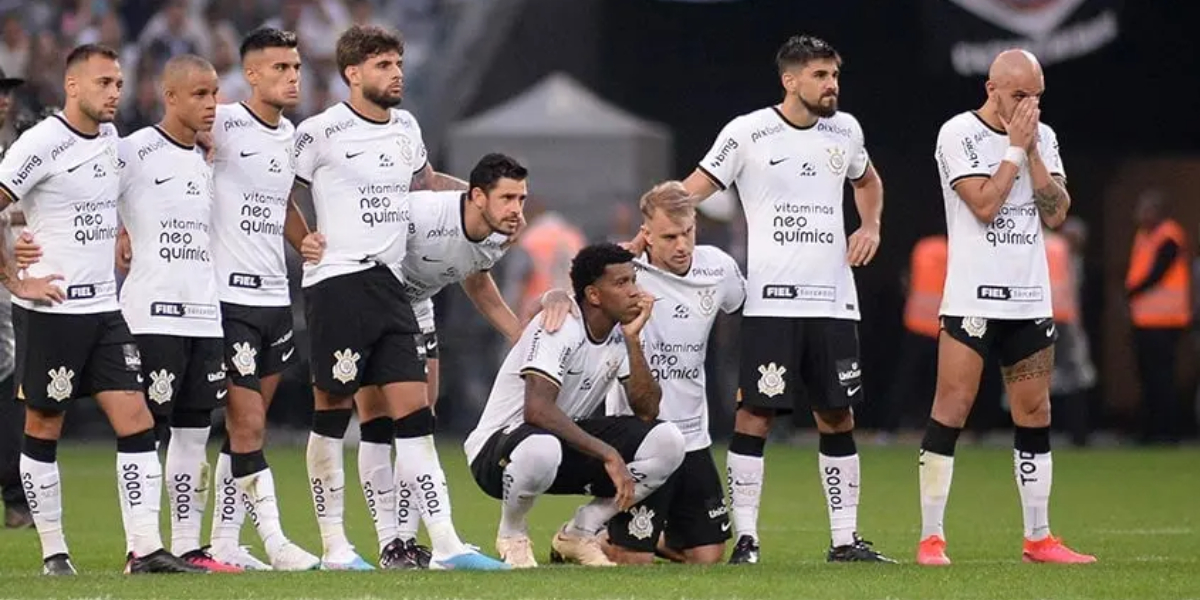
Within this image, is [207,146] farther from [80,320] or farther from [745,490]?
[745,490]

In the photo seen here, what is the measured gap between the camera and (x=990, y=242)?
38.4 feet

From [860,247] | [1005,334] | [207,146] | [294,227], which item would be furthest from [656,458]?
[207,146]

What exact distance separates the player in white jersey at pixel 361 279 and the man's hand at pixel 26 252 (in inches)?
50.5

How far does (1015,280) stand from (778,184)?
1.17 metres

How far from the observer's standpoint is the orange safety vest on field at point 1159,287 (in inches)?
851

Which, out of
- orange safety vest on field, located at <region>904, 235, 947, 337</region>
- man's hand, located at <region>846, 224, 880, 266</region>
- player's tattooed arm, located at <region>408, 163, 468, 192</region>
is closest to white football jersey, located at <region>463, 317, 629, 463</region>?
player's tattooed arm, located at <region>408, 163, 468, 192</region>

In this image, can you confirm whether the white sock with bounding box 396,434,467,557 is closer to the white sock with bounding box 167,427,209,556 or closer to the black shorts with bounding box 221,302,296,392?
the black shorts with bounding box 221,302,296,392

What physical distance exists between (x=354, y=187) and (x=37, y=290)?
1.53 metres

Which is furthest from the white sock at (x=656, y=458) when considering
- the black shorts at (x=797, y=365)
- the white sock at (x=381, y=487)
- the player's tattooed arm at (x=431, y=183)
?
the player's tattooed arm at (x=431, y=183)

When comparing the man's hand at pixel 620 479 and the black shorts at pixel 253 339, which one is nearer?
the man's hand at pixel 620 479

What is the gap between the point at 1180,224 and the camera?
23.0 meters

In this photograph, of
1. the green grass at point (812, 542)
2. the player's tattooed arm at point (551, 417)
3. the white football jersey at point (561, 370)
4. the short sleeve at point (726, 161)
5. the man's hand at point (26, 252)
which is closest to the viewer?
the green grass at point (812, 542)

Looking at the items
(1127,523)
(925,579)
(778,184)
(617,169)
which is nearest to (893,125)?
(617,169)

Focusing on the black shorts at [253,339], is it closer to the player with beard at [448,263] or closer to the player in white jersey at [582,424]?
the player with beard at [448,263]
